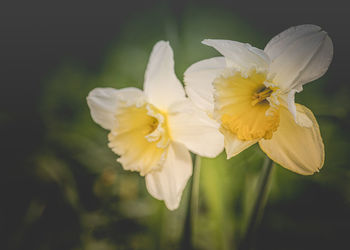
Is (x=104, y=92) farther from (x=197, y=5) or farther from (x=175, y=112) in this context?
(x=197, y=5)

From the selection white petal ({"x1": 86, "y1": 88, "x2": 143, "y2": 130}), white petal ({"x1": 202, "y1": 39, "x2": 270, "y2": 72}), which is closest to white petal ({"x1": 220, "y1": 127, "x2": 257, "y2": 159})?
white petal ({"x1": 202, "y1": 39, "x2": 270, "y2": 72})

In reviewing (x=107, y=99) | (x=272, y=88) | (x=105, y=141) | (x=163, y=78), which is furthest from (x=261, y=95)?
(x=105, y=141)

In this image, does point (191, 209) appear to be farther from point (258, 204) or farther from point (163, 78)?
point (163, 78)

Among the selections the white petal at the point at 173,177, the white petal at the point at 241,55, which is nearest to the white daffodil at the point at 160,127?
the white petal at the point at 173,177

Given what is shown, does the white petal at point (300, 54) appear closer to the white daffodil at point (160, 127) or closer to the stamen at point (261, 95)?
the stamen at point (261, 95)

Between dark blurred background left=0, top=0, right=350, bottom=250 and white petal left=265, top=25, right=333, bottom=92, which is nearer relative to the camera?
white petal left=265, top=25, right=333, bottom=92

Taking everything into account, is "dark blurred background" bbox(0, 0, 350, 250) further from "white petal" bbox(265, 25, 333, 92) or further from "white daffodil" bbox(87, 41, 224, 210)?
"white petal" bbox(265, 25, 333, 92)
